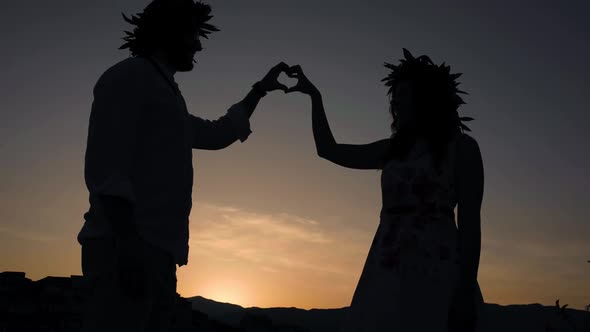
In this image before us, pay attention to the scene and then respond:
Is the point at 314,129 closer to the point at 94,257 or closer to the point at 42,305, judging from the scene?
the point at 94,257

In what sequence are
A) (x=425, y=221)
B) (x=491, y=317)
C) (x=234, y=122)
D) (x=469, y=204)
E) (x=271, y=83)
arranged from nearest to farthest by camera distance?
(x=469, y=204), (x=425, y=221), (x=234, y=122), (x=271, y=83), (x=491, y=317)

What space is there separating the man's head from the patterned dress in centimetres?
167

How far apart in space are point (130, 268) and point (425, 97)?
7.87 feet

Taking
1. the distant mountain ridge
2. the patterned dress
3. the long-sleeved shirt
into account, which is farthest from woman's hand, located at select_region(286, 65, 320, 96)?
the distant mountain ridge

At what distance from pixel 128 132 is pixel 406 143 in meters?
2.00

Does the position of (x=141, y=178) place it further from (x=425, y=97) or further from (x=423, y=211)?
(x=425, y=97)

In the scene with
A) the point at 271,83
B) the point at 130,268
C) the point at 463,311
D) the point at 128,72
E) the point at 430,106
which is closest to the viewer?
Result: the point at 130,268

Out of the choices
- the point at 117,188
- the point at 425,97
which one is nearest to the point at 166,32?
the point at 117,188

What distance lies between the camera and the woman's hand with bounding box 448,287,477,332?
365 cm

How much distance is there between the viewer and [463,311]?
12.0 feet

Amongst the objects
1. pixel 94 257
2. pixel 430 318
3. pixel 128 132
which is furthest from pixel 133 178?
pixel 430 318

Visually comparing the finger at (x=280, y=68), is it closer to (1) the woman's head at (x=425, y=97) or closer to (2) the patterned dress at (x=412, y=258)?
(1) the woman's head at (x=425, y=97)

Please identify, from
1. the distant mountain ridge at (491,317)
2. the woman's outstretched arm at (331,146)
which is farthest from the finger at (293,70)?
the distant mountain ridge at (491,317)

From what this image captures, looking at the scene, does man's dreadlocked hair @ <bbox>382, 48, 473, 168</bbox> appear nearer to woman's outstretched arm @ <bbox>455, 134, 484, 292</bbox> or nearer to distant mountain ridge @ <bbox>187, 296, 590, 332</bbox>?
woman's outstretched arm @ <bbox>455, 134, 484, 292</bbox>
